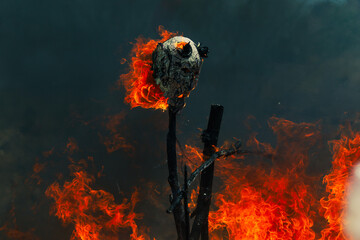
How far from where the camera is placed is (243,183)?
6613mm

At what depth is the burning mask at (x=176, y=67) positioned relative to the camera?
466 cm

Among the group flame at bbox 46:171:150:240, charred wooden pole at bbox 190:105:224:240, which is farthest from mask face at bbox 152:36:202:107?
flame at bbox 46:171:150:240

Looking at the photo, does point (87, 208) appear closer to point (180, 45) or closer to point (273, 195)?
point (273, 195)

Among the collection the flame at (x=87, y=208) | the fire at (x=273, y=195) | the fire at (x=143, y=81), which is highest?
the fire at (x=143, y=81)

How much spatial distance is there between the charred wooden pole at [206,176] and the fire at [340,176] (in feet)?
12.8

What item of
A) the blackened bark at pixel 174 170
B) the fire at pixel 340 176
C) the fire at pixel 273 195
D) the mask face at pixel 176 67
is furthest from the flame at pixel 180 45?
the fire at pixel 340 176

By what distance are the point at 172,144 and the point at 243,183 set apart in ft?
9.75

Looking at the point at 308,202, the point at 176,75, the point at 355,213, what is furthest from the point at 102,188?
the point at 355,213

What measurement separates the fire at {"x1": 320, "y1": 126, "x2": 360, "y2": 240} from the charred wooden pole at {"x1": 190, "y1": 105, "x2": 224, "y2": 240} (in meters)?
3.89

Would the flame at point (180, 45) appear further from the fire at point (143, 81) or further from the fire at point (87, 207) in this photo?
the fire at point (87, 207)

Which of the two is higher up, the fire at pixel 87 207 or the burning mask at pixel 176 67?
the burning mask at pixel 176 67

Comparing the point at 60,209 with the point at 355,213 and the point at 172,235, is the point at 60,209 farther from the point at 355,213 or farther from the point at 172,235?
the point at 355,213

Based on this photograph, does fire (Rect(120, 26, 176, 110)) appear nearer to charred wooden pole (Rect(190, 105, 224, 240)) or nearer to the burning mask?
the burning mask

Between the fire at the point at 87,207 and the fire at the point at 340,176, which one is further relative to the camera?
the fire at the point at 87,207
